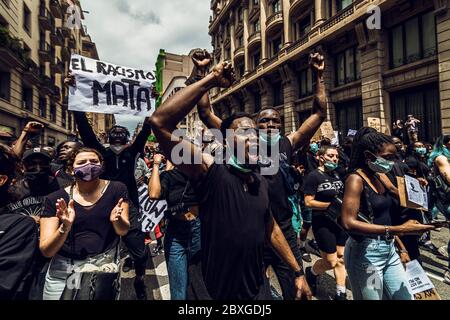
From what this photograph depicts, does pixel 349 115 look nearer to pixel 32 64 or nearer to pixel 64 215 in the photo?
pixel 64 215

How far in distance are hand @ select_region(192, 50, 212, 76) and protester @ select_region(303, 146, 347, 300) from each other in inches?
82.7

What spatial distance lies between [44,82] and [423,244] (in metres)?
24.8

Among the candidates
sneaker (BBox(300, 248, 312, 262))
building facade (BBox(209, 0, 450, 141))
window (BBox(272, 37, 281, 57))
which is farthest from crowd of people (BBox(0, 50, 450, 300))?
window (BBox(272, 37, 281, 57))

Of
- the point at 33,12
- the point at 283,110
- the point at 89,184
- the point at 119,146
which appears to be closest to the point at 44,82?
the point at 33,12

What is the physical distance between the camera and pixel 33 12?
2058 centimetres

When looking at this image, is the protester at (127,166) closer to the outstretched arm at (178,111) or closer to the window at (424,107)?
the outstretched arm at (178,111)

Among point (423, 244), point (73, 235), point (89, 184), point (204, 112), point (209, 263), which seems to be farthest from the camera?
point (423, 244)

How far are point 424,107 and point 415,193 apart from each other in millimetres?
11235

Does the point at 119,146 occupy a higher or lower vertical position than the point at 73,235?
higher

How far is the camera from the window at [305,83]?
706 inches

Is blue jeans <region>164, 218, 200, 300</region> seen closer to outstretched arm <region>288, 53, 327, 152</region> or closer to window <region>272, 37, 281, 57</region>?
outstretched arm <region>288, 53, 327, 152</region>

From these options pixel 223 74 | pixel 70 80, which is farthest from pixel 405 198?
pixel 70 80

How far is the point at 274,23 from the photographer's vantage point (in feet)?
67.3
